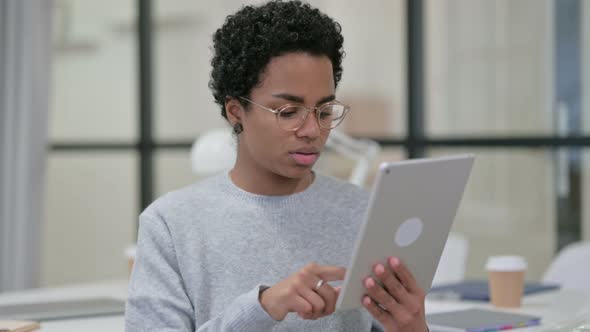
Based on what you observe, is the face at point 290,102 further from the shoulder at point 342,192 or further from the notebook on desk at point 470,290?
the notebook on desk at point 470,290

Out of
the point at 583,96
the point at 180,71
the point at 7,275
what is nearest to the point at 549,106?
the point at 583,96

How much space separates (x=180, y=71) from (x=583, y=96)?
217 cm

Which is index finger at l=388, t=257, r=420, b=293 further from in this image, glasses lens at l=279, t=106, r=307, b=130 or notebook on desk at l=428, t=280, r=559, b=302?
notebook on desk at l=428, t=280, r=559, b=302

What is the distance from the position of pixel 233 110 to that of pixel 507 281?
0.92 metres

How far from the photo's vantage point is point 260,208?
148cm

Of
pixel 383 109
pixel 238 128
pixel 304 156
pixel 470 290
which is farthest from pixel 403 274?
pixel 383 109

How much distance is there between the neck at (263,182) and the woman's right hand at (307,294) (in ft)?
0.93

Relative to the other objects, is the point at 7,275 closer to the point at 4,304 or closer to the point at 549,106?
the point at 4,304

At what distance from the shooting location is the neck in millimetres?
1493

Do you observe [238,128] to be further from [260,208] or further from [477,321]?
[477,321]

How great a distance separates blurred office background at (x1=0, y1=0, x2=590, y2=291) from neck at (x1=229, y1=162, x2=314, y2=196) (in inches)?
82.9

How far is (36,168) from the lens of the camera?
3857 mm

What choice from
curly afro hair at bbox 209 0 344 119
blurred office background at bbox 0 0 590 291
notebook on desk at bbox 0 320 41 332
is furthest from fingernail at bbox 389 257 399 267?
Result: blurred office background at bbox 0 0 590 291

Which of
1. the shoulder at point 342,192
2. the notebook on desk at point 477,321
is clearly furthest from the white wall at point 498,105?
the shoulder at point 342,192
